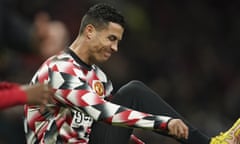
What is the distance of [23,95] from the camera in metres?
5.36

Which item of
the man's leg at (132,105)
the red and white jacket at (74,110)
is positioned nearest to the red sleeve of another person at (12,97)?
the red and white jacket at (74,110)

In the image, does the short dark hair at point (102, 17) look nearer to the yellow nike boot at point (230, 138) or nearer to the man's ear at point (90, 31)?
the man's ear at point (90, 31)

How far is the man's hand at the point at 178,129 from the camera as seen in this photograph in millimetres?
5777

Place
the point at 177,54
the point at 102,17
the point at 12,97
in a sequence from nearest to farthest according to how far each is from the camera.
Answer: the point at 12,97
the point at 102,17
the point at 177,54

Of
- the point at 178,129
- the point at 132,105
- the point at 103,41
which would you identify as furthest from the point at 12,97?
the point at 132,105

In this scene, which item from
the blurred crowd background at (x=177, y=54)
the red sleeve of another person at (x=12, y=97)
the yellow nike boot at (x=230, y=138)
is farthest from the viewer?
the blurred crowd background at (x=177, y=54)

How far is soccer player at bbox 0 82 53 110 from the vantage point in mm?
5312

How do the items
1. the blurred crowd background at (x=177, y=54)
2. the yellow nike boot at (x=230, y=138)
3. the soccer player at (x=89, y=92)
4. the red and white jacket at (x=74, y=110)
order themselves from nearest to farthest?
the red and white jacket at (x=74, y=110), the soccer player at (x=89, y=92), the yellow nike boot at (x=230, y=138), the blurred crowd background at (x=177, y=54)

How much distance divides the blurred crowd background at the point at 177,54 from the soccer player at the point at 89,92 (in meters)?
2.77

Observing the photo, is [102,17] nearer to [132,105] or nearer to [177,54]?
[132,105]

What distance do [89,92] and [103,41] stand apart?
561mm

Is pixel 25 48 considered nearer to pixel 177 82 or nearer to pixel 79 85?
pixel 79 85

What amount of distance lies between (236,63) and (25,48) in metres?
7.14

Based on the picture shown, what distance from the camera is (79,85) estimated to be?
6.18 m
